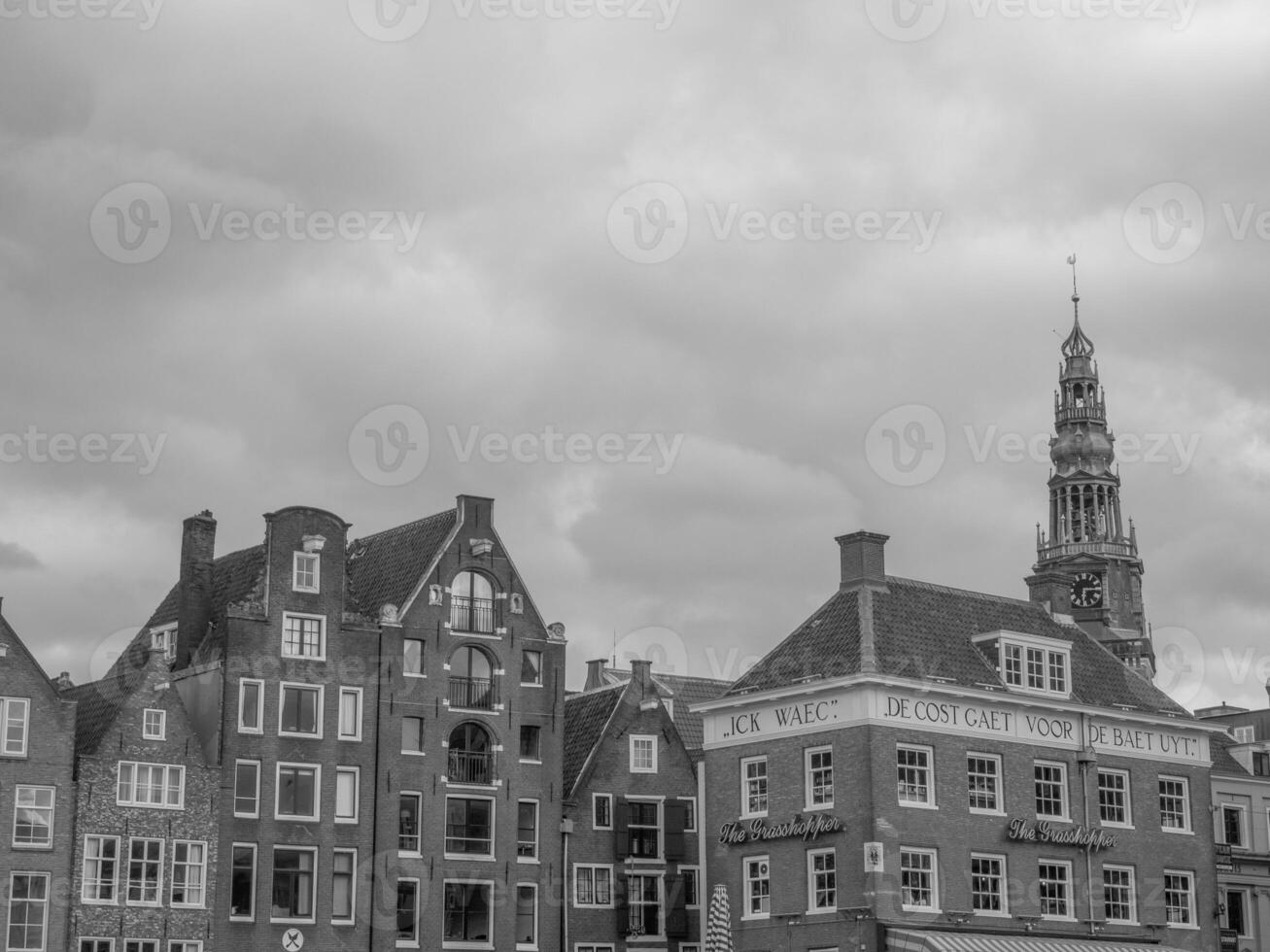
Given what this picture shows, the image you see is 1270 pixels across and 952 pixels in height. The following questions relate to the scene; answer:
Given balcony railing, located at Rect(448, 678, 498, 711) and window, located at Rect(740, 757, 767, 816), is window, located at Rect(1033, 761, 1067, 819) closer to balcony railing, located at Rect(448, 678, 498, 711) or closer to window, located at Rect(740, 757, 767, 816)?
window, located at Rect(740, 757, 767, 816)

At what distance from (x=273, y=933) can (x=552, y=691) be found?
1241 cm

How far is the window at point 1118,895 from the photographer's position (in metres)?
62.0

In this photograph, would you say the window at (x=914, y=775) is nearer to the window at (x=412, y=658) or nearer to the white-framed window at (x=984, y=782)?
the white-framed window at (x=984, y=782)

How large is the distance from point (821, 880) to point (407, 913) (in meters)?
12.8

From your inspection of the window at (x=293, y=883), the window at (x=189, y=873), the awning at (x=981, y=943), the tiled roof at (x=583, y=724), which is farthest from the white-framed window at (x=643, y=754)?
the window at (x=189, y=873)

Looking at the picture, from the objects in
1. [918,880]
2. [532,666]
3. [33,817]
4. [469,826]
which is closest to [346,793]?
[469,826]

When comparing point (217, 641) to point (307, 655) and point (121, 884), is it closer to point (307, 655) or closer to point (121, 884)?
point (307, 655)

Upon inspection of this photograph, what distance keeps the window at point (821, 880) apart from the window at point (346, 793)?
14.0 m

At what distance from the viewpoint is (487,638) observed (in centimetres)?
6269

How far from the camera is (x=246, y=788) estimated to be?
187ft

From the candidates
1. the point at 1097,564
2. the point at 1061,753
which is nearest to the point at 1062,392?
the point at 1097,564

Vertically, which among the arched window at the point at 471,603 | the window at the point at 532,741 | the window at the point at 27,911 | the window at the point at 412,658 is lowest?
the window at the point at 27,911

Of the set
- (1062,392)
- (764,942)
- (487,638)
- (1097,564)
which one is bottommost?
(764,942)

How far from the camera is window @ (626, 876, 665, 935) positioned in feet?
212
